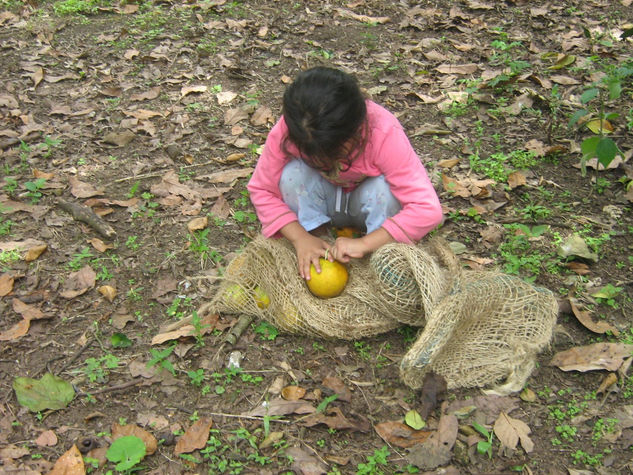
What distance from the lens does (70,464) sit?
2.22m

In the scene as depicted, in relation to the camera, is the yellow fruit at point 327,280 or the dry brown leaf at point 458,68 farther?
the dry brown leaf at point 458,68

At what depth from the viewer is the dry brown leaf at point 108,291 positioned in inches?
117

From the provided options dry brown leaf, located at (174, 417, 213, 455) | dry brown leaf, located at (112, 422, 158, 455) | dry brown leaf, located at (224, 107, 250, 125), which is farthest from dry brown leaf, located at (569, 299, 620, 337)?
dry brown leaf, located at (224, 107, 250, 125)

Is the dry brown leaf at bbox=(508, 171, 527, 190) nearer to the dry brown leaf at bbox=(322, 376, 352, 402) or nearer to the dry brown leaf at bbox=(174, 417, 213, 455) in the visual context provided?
the dry brown leaf at bbox=(322, 376, 352, 402)

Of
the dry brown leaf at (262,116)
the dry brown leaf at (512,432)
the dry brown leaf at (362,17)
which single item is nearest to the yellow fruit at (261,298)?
the dry brown leaf at (512,432)

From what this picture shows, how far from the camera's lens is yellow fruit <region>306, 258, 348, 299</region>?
2.73 m

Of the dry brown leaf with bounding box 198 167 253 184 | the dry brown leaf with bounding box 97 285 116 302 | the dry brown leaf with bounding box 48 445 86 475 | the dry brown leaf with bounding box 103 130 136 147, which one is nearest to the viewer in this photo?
the dry brown leaf with bounding box 48 445 86 475

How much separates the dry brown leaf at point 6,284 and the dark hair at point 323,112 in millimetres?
1697

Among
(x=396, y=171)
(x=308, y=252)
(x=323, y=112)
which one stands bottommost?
(x=308, y=252)

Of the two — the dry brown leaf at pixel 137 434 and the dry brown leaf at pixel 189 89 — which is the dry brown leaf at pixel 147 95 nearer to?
the dry brown leaf at pixel 189 89

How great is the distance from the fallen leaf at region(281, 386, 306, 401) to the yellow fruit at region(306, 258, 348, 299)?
46cm

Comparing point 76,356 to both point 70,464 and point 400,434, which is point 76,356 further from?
point 400,434

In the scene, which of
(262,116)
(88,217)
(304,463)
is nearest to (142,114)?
(262,116)

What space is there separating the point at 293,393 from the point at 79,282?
1.33 meters
